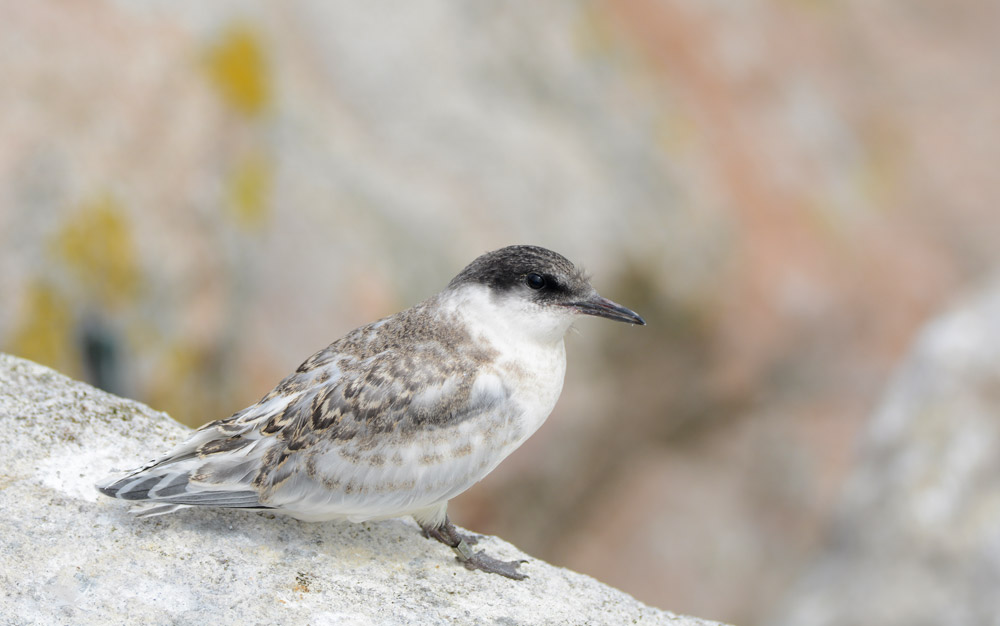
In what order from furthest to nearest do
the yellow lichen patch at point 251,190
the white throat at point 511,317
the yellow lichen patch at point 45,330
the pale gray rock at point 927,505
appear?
the yellow lichen patch at point 251,190 < the yellow lichen patch at point 45,330 < the pale gray rock at point 927,505 < the white throat at point 511,317

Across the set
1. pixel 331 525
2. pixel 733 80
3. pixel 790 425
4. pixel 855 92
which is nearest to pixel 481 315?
pixel 331 525

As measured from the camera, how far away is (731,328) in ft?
34.3

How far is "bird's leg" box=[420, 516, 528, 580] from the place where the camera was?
183 inches

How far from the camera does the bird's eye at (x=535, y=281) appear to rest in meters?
4.61

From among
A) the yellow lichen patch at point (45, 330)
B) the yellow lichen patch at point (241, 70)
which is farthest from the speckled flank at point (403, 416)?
the yellow lichen patch at point (241, 70)

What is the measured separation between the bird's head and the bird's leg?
984 millimetres

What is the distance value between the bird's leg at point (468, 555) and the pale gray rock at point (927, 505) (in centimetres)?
332

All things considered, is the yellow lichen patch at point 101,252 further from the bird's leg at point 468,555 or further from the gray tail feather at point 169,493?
the bird's leg at point 468,555

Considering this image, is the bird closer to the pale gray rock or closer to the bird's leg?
the bird's leg

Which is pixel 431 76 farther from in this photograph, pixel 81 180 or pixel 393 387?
pixel 393 387

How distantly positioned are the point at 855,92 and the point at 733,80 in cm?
152

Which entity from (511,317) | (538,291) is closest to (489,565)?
(511,317)

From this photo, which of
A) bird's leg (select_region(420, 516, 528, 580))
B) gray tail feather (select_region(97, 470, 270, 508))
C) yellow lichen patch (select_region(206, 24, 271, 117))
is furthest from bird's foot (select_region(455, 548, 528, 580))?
yellow lichen patch (select_region(206, 24, 271, 117))

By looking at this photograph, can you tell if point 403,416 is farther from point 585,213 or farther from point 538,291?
point 585,213
